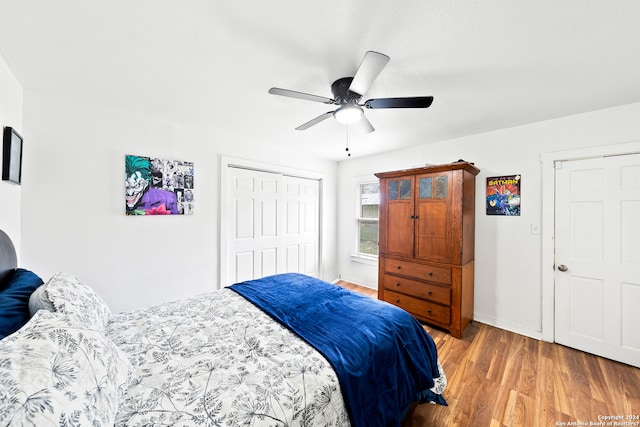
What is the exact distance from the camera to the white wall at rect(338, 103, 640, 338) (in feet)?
7.70

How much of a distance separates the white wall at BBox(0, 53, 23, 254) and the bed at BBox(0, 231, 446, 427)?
0.45m

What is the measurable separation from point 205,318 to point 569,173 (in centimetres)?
352

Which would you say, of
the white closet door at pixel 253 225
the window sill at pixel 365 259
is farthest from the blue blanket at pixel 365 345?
the window sill at pixel 365 259

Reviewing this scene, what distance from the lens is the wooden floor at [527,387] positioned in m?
1.61

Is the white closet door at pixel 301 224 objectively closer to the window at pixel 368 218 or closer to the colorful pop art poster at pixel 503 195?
the window at pixel 368 218

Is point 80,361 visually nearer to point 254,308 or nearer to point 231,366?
point 231,366

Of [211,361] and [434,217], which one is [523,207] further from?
[211,361]

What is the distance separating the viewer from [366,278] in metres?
4.22

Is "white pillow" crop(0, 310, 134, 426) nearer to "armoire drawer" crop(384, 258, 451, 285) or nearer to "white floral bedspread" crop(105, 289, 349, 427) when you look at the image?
"white floral bedspread" crop(105, 289, 349, 427)

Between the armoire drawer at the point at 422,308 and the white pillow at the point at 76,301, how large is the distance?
9.28 feet

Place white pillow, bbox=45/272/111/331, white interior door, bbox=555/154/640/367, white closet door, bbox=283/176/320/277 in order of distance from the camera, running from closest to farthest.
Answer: white pillow, bbox=45/272/111/331 → white interior door, bbox=555/154/640/367 → white closet door, bbox=283/176/320/277

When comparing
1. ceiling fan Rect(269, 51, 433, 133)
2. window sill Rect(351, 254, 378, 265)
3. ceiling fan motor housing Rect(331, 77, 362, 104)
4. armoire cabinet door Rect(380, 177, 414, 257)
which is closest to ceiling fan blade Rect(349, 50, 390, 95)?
ceiling fan Rect(269, 51, 433, 133)

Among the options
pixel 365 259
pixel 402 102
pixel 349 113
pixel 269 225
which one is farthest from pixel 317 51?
pixel 365 259

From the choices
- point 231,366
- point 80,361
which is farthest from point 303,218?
point 80,361
